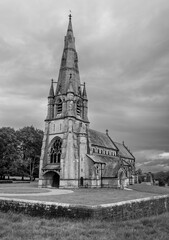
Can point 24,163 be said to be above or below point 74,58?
below

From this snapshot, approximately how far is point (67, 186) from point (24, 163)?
67.4ft

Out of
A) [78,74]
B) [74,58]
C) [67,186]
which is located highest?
[74,58]

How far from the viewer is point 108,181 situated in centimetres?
4412

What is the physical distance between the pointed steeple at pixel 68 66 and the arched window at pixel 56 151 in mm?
11563

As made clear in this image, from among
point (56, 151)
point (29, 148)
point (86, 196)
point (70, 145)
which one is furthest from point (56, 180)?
point (86, 196)

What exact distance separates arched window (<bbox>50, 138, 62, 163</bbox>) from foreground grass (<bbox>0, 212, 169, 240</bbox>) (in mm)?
32617

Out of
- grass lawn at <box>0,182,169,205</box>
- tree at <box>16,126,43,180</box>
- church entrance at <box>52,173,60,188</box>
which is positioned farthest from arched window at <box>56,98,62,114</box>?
grass lawn at <box>0,182,169,205</box>

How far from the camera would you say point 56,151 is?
45312 millimetres

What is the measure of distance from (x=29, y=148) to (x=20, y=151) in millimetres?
3021

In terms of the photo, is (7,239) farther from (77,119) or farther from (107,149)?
(107,149)

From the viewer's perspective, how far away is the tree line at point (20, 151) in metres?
53.7

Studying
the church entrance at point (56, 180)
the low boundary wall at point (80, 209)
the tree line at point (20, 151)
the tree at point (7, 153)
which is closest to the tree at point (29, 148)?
the tree line at point (20, 151)

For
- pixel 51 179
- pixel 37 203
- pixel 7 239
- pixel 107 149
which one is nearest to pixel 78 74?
pixel 107 149

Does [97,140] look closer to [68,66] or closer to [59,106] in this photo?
[59,106]
